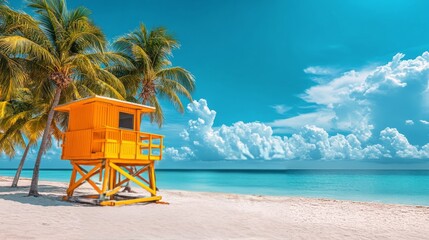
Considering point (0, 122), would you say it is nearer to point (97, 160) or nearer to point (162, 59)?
point (162, 59)

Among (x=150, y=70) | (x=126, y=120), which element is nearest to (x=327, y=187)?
(x=150, y=70)

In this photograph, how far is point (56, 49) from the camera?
15.7 meters

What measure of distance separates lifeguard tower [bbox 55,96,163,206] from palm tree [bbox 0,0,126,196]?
1889mm

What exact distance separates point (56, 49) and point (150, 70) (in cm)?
612

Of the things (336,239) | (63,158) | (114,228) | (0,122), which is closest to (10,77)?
(63,158)

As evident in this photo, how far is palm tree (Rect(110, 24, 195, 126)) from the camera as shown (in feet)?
69.4

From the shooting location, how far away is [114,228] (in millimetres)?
8305

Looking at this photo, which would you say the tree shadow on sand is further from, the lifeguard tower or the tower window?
the tower window

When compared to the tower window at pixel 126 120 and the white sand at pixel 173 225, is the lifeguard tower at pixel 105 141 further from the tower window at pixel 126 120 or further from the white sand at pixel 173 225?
the white sand at pixel 173 225

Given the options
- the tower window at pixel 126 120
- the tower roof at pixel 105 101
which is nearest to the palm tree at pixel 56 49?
the tower roof at pixel 105 101

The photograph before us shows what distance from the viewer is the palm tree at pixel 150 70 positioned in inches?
832

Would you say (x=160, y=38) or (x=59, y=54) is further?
(x=160, y=38)

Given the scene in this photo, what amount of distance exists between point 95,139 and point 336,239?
9.42 metres

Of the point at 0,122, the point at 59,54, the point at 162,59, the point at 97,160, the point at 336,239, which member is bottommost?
the point at 336,239
